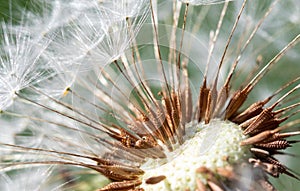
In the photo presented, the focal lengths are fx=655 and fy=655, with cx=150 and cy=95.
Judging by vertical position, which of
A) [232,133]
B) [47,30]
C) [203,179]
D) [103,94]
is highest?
[47,30]

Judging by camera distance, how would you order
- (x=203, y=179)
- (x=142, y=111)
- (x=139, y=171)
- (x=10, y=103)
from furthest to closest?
(x=10, y=103) → (x=142, y=111) → (x=139, y=171) → (x=203, y=179)

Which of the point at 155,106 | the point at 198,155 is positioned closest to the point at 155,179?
the point at 198,155

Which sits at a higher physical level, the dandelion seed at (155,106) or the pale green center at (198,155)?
the dandelion seed at (155,106)

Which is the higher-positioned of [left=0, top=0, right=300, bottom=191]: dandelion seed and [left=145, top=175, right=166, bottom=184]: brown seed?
[left=0, top=0, right=300, bottom=191]: dandelion seed

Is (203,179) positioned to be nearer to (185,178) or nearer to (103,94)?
(185,178)

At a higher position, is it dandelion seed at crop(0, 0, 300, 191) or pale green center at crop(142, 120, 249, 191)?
dandelion seed at crop(0, 0, 300, 191)

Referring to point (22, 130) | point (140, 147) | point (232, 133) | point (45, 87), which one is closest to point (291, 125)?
point (232, 133)

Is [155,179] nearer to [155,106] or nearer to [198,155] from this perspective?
[198,155]
